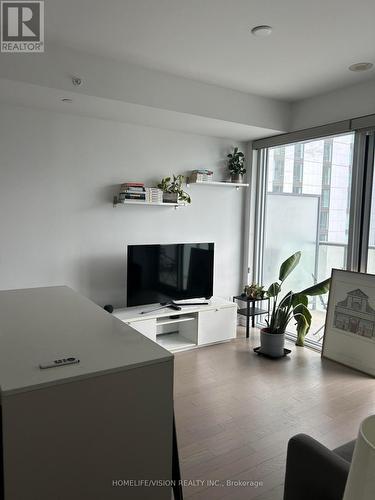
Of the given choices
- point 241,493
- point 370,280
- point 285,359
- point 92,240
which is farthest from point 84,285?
point 370,280

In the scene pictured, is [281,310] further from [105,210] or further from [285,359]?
[105,210]

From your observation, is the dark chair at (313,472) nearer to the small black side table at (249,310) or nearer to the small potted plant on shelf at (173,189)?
the small black side table at (249,310)

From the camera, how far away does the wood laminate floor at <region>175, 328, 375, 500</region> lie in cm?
223

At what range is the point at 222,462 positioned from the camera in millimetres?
2326

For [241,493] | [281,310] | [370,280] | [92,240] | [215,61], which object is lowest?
[241,493]

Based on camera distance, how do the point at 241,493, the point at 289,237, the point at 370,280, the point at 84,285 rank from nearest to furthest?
the point at 241,493, the point at 370,280, the point at 84,285, the point at 289,237

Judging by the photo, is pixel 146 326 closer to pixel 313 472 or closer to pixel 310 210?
pixel 310 210

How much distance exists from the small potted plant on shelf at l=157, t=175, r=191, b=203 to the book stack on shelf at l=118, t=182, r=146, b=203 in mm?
314

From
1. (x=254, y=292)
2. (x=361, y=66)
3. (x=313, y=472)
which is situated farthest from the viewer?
(x=254, y=292)

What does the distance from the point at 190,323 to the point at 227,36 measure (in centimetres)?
286

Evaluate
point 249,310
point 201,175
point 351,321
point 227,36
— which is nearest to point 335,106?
point 201,175

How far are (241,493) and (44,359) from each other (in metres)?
1.53

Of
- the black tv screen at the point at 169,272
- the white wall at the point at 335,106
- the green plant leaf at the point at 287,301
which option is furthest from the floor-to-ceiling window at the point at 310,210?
the black tv screen at the point at 169,272

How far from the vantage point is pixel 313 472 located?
1468 millimetres
